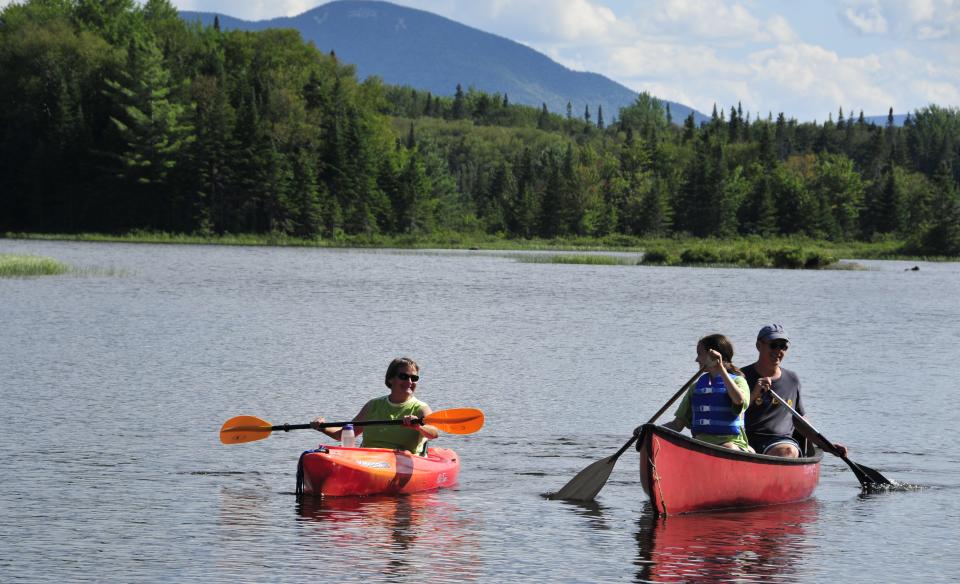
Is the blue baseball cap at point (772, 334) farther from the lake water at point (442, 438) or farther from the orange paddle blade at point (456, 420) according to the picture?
the orange paddle blade at point (456, 420)

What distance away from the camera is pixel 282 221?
115 meters

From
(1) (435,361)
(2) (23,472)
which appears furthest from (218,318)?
(2) (23,472)

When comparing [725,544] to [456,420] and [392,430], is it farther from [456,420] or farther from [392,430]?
[392,430]

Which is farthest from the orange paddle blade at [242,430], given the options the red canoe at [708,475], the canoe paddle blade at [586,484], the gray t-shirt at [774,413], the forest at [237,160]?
the forest at [237,160]

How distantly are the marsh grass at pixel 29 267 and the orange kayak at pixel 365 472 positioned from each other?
43.7 m

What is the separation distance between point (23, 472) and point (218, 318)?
79.5ft

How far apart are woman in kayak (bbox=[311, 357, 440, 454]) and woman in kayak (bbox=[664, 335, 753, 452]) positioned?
2864 mm

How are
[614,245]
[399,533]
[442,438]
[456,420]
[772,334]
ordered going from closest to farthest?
[399,533] → [772,334] → [456,420] → [442,438] → [614,245]

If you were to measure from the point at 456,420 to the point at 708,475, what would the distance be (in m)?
3.27

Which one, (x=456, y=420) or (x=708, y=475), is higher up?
(x=456, y=420)

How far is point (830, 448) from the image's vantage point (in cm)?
1611

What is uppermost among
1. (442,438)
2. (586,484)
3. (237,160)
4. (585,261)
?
(237,160)

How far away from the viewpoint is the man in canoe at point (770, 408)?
1494cm

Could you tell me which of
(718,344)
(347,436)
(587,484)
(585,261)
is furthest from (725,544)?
(585,261)
